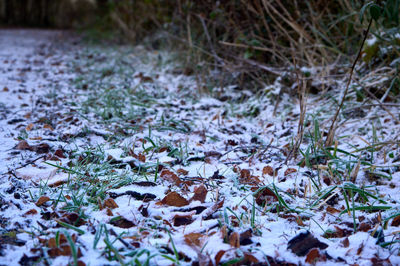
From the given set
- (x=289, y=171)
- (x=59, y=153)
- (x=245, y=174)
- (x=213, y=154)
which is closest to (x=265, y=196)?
(x=245, y=174)

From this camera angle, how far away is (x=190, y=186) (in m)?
1.66

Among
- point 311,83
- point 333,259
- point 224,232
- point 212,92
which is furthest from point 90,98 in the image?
point 333,259

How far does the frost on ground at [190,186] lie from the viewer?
1.17 metres

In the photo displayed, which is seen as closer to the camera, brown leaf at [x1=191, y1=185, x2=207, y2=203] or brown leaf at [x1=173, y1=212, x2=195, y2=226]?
brown leaf at [x1=173, y1=212, x2=195, y2=226]

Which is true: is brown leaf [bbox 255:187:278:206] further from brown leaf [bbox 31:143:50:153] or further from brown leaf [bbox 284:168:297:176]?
brown leaf [bbox 31:143:50:153]

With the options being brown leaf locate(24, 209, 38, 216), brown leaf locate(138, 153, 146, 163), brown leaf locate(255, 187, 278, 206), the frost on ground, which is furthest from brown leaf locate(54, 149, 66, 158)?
brown leaf locate(255, 187, 278, 206)

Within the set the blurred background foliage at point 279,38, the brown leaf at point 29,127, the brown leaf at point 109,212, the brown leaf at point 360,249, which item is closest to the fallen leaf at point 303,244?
the brown leaf at point 360,249

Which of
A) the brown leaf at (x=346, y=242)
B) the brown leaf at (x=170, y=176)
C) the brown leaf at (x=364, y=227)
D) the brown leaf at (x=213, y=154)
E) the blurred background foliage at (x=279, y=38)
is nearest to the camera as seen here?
the brown leaf at (x=346, y=242)

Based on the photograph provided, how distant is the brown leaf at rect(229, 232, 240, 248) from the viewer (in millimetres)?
1192

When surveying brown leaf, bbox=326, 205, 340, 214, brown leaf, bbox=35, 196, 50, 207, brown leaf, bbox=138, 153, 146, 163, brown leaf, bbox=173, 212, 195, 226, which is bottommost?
brown leaf, bbox=173, 212, 195, 226

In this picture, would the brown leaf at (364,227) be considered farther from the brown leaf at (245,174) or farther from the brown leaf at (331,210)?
the brown leaf at (245,174)

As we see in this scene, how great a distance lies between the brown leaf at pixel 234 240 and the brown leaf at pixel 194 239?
0.11 m

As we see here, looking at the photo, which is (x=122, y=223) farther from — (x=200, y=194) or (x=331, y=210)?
(x=331, y=210)

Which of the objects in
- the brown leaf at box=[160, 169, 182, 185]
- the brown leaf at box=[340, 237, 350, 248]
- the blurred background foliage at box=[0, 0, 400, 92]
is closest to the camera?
the brown leaf at box=[340, 237, 350, 248]
